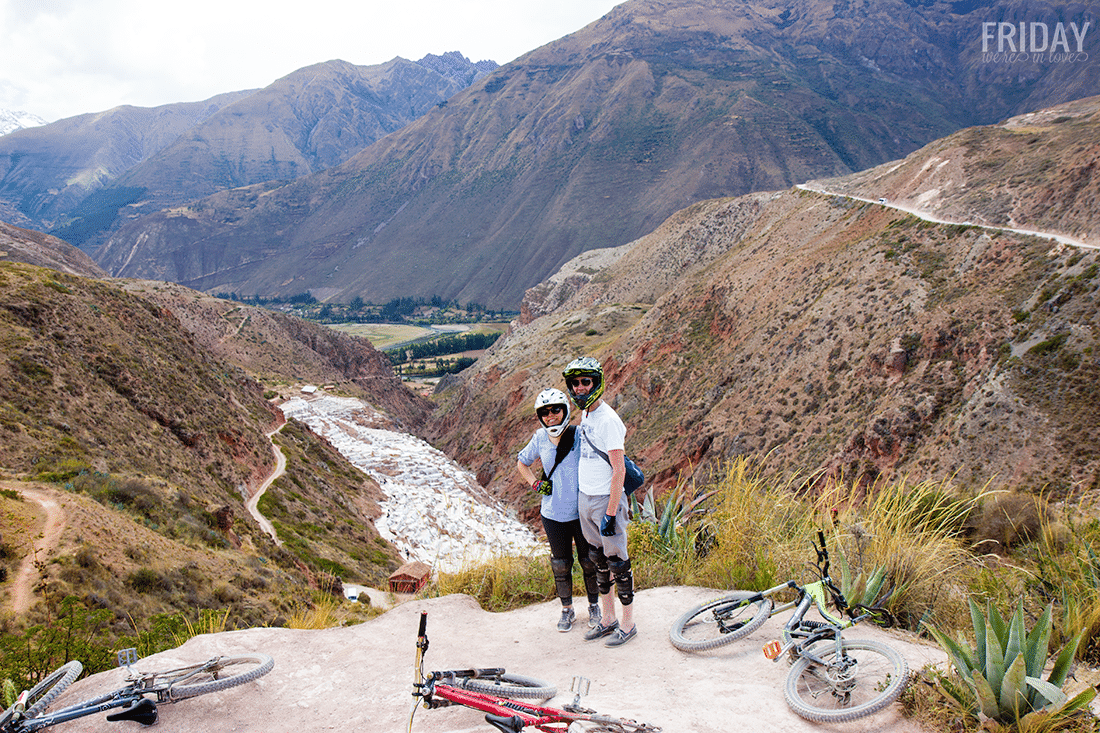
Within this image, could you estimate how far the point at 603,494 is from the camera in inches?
204

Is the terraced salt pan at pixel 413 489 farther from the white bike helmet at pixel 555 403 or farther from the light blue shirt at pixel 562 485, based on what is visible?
the white bike helmet at pixel 555 403

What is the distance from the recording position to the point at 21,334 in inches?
841

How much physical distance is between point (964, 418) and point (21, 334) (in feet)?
109

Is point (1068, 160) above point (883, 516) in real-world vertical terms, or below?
above

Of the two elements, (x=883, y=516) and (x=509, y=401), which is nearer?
(x=883, y=516)

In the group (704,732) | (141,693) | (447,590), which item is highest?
(141,693)

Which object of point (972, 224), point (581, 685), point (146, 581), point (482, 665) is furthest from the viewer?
point (972, 224)

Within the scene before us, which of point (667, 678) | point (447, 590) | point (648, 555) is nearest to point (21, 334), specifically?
point (447, 590)

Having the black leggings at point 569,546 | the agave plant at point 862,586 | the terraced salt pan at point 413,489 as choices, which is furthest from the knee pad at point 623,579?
the terraced salt pan at point 413,489

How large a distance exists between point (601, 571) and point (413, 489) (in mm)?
35905

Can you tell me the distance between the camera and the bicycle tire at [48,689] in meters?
4.02

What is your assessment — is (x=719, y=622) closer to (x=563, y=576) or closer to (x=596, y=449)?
(x=563, y=576)

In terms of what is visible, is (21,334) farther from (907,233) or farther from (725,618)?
(907,233)

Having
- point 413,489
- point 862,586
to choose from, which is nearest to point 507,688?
point 862,586
